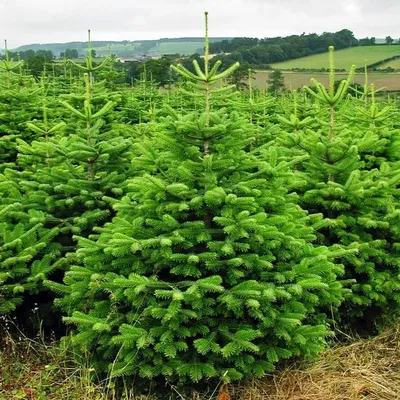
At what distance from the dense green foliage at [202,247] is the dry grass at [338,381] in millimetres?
187

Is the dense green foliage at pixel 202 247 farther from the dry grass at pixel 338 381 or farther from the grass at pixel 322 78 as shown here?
the grass at pixel 322 78

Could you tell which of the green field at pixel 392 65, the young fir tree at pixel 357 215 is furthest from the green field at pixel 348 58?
the young fir tree at pixel 357 215

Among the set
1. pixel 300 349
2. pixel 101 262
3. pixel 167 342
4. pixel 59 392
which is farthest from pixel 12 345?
pixel 300 349

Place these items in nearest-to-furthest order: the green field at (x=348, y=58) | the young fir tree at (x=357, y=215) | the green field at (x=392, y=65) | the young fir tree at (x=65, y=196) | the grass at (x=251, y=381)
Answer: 1. the grass at (x=251, y=381)
2. the young fir tree at (x=65, y=196)
3. the young fir tree at (x=357, y=215)
4. the green field at (x=392, y=65)
5. the green field at (x=348, y=58)

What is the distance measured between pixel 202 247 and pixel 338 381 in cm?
153

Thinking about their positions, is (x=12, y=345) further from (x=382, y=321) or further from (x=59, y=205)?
(x=382, y=321)

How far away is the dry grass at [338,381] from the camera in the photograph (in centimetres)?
413

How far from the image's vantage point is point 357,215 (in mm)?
5289

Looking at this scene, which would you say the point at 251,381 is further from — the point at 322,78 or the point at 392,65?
the point at 392,65

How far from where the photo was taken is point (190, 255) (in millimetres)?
3963

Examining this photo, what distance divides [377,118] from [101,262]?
13.2ft

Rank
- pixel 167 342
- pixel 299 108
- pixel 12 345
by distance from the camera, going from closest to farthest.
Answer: pixel 167 342
pixel 12 345
pixel 299 108

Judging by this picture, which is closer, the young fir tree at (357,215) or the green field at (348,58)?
the young fir tree at (357,215)

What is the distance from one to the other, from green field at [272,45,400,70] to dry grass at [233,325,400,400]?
4161 centimetres
